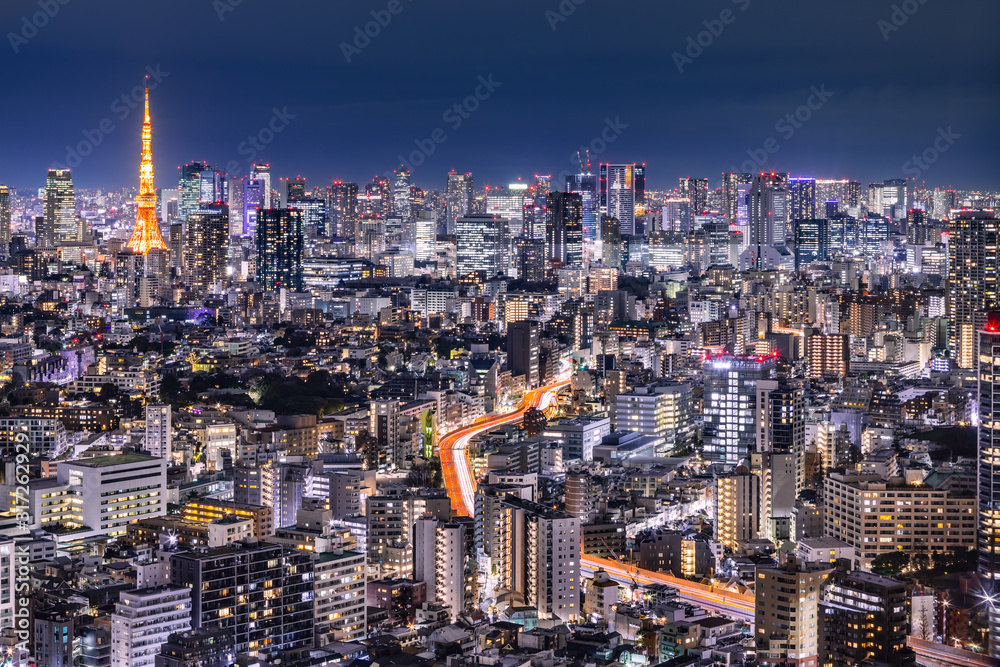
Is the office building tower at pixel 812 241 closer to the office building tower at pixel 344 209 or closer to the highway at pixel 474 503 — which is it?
the office building tower at pixel 344 209

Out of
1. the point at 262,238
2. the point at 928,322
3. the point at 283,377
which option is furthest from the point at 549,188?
the point at 283,377

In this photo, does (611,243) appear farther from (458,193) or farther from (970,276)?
(970,276)

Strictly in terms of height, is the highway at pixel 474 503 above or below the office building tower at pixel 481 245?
below

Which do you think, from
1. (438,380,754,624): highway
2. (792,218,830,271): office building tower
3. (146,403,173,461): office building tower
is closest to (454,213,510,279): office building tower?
(792,218,830,271): office building tower

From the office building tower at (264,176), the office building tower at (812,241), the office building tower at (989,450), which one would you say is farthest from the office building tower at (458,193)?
the office building tower at (989,450)

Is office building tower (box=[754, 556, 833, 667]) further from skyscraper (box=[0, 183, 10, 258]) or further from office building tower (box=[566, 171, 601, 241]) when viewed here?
skyscraper (box=[0, 183, 10, 258])

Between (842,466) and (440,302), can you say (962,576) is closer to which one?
(842,466)
